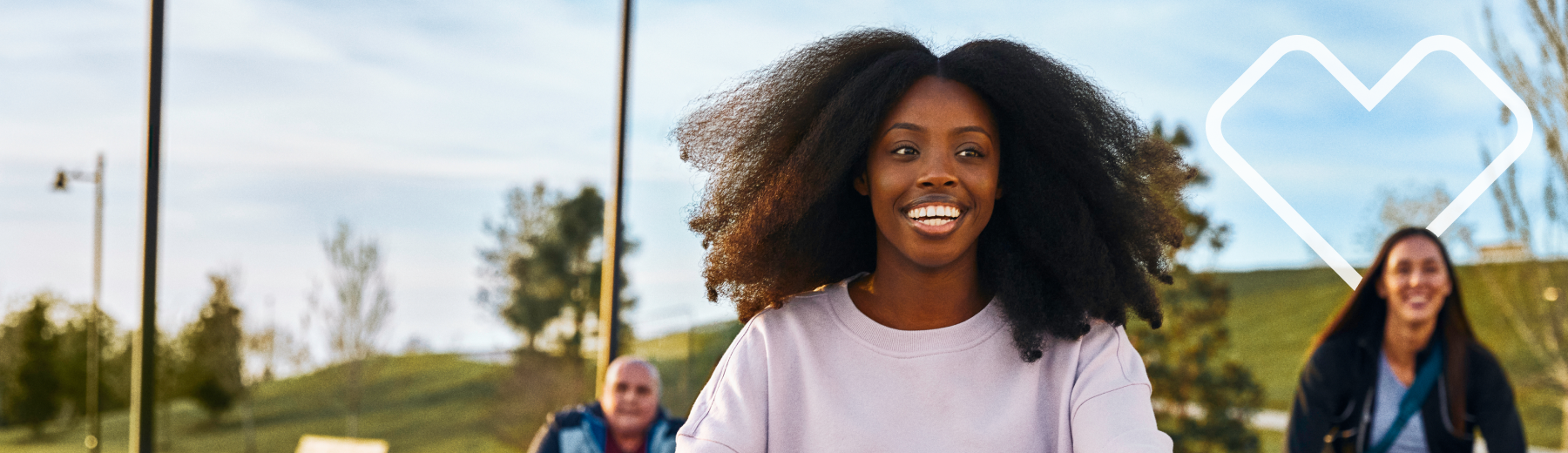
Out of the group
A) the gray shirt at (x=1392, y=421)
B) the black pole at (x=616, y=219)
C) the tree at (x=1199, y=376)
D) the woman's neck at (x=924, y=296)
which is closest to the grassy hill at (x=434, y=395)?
the tree at (x=1199, y=376)

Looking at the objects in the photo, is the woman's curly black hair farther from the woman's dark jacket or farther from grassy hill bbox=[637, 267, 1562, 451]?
grassy hill bbox=[637, 267, 1562, 451]

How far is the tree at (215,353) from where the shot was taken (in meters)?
29.6

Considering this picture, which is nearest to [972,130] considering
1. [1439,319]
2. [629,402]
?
[1439,319]

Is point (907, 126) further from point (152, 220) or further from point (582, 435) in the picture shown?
point (152, 220)

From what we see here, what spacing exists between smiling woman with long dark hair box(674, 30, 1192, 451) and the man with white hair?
3.22 m

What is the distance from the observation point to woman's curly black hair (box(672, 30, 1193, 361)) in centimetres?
190

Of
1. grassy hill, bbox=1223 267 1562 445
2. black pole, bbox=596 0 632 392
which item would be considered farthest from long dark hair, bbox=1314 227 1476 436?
grassy hill, bbox=1223 267 1562 445

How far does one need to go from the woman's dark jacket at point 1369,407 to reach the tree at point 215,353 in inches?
1178

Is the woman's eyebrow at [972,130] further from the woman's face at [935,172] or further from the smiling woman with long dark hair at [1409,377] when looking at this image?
the smiling woman with long dark hair at [1409,377]

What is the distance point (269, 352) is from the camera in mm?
29516

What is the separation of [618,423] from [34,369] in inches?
1332

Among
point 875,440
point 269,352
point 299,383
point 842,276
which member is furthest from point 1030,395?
point 299,383

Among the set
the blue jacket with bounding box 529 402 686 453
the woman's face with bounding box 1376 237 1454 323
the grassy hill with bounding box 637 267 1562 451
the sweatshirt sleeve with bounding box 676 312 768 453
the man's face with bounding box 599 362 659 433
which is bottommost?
the grassy hill with bounding box 637 267 1562 451

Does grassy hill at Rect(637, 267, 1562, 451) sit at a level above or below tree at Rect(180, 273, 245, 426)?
above
